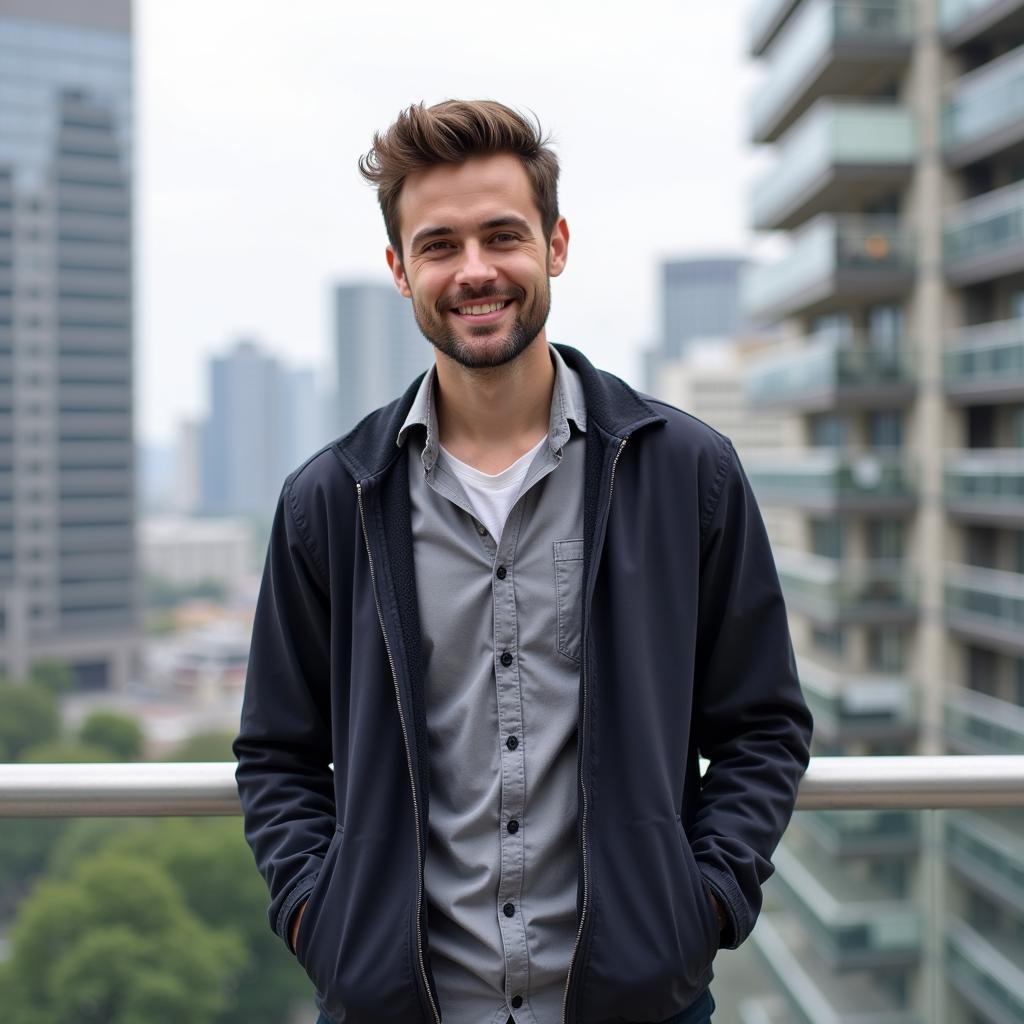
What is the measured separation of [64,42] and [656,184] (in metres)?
69.4

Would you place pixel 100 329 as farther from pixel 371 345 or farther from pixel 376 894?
pixel 376 894

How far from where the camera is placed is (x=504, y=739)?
5.52 ft

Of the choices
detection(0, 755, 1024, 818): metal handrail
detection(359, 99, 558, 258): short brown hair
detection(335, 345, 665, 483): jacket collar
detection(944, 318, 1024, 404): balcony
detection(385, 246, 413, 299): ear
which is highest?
detection(944, 318, 1024, 404): balcony

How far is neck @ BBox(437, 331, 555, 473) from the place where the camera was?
5.88ft

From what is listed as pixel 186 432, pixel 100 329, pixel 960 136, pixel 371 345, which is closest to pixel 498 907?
pixel 960 136

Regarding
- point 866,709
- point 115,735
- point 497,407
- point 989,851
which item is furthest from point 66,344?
point 497,407

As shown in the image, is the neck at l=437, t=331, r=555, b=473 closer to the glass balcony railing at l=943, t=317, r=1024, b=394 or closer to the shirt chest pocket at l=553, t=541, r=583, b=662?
the shirt chest pocket at l=553, t=541, r=583, b=662

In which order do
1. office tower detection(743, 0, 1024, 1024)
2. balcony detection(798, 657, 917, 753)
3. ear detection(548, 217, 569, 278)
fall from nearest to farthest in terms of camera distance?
ear detection(548, 217, 569, 278), office tower detection(743, 0, 1024, 1024), balcony detection(798, 657, 917, 753)

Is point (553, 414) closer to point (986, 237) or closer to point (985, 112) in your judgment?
point (986, 237)

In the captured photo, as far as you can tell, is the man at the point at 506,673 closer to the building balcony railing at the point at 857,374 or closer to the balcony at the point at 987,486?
the balcony at the point at 987,486

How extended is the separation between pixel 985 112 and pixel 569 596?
23415 millimetres

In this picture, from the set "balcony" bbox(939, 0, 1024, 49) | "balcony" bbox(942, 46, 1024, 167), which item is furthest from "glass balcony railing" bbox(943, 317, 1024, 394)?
"balcony" bbox(939, 0, 1024, 49)

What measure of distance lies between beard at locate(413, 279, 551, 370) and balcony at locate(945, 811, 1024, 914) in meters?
1.16

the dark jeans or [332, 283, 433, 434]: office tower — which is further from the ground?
[332, 283, 433, 434]: office tower
